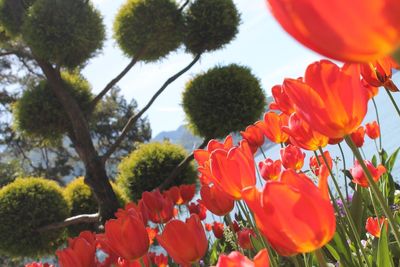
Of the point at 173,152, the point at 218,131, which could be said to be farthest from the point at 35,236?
the point at 218,131

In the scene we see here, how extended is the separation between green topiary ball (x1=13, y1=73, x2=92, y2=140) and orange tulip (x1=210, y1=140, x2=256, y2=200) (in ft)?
18.9

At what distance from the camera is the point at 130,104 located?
69.4 ft

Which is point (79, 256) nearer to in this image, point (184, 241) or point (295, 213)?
point (184, 241)

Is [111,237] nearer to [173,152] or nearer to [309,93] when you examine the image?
[309,93]

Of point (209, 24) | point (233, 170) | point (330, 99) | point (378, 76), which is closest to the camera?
point (330, 99)

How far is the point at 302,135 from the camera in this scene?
42.4 inches

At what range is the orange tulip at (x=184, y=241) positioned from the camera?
1.00m

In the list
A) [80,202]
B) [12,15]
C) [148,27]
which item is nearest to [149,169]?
[80,202]

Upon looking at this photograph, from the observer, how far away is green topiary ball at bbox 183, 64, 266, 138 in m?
6.00

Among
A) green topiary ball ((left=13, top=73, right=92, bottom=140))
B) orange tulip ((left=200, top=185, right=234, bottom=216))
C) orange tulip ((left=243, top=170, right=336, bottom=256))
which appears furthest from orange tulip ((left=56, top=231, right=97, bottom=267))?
green topiary ball ((left=13, top=73, right=92, bottom=140))

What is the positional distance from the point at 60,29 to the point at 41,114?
47.4 inches

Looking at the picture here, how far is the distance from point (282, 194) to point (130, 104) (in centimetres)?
2084

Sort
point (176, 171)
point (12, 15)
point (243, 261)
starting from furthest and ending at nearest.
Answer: point (12, 15), point (176, 171), point (243, 261)

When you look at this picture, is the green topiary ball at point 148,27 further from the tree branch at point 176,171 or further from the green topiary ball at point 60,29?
the tree branch at point 176,171
